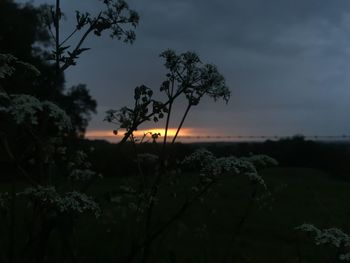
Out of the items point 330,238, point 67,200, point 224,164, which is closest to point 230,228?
point 224,164

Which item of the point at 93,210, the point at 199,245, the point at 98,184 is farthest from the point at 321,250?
the point at 98,184

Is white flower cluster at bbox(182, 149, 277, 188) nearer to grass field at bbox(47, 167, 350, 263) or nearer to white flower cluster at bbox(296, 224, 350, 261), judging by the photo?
white flower cluster at bbox(296, 224, 350, 261)

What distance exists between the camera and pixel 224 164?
456 centimetres

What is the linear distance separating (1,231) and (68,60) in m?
5.14

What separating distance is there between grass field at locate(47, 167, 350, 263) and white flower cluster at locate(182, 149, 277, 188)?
0.85 m

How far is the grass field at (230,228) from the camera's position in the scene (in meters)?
7.91

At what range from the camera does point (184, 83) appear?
544cm

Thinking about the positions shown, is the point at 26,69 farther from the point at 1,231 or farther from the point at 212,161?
the point at 1,231

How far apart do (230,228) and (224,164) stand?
23.1 feet

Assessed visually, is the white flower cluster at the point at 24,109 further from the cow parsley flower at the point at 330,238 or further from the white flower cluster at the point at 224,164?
the cow parsley flower at the point at 330,238

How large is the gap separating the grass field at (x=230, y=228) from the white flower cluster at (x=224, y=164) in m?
0.85

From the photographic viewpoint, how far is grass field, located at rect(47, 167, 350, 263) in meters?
7.91

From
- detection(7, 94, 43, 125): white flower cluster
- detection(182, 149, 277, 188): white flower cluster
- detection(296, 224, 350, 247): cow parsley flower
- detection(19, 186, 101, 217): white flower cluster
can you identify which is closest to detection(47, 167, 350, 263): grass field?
detection(182, 149, 277, 188): white flower cluster

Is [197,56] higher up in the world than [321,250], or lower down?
higher up
